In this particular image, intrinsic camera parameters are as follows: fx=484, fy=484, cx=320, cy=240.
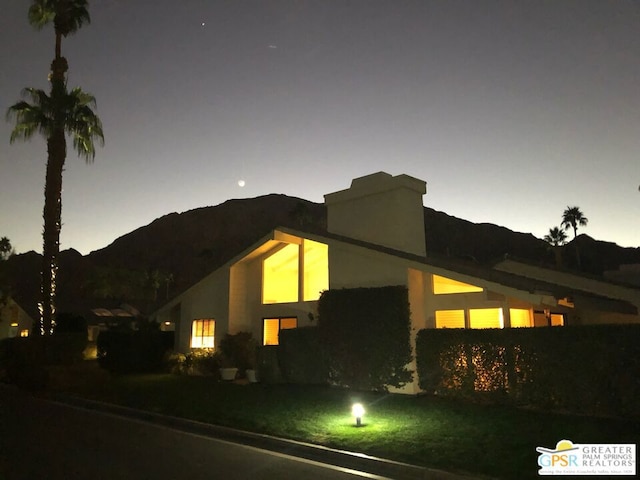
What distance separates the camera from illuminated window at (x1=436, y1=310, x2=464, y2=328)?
53.3 feet

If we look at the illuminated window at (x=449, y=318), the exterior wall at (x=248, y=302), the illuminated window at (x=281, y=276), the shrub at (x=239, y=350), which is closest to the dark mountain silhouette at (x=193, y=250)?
the illuminated window at (x=281, y=276)

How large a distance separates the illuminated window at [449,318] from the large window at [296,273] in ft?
15.2

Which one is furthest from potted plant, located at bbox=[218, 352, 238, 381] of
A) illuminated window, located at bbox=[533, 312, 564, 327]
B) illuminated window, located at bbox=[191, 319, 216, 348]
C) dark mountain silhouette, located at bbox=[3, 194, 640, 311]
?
dark mountain silhouette, located at bbox=[3, 194, 640, 311]

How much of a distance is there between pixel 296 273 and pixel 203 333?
4.94m

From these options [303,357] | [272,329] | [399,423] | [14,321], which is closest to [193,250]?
[14,321]

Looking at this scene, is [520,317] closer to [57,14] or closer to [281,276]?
[281,276]

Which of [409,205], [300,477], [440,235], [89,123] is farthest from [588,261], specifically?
[300,477]

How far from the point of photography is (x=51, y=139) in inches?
826

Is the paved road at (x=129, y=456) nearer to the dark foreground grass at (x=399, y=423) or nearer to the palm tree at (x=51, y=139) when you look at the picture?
the dark foreground grass at (x=399, y=423)

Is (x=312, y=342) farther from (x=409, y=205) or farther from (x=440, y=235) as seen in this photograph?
(x=440, y=235)

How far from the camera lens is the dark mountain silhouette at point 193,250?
67188mm

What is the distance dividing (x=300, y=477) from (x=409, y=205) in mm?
12504

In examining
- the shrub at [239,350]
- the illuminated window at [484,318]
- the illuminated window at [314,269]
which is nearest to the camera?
the illuminated window at [484,318]

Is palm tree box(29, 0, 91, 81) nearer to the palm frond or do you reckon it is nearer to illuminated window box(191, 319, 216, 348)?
the palm frond
